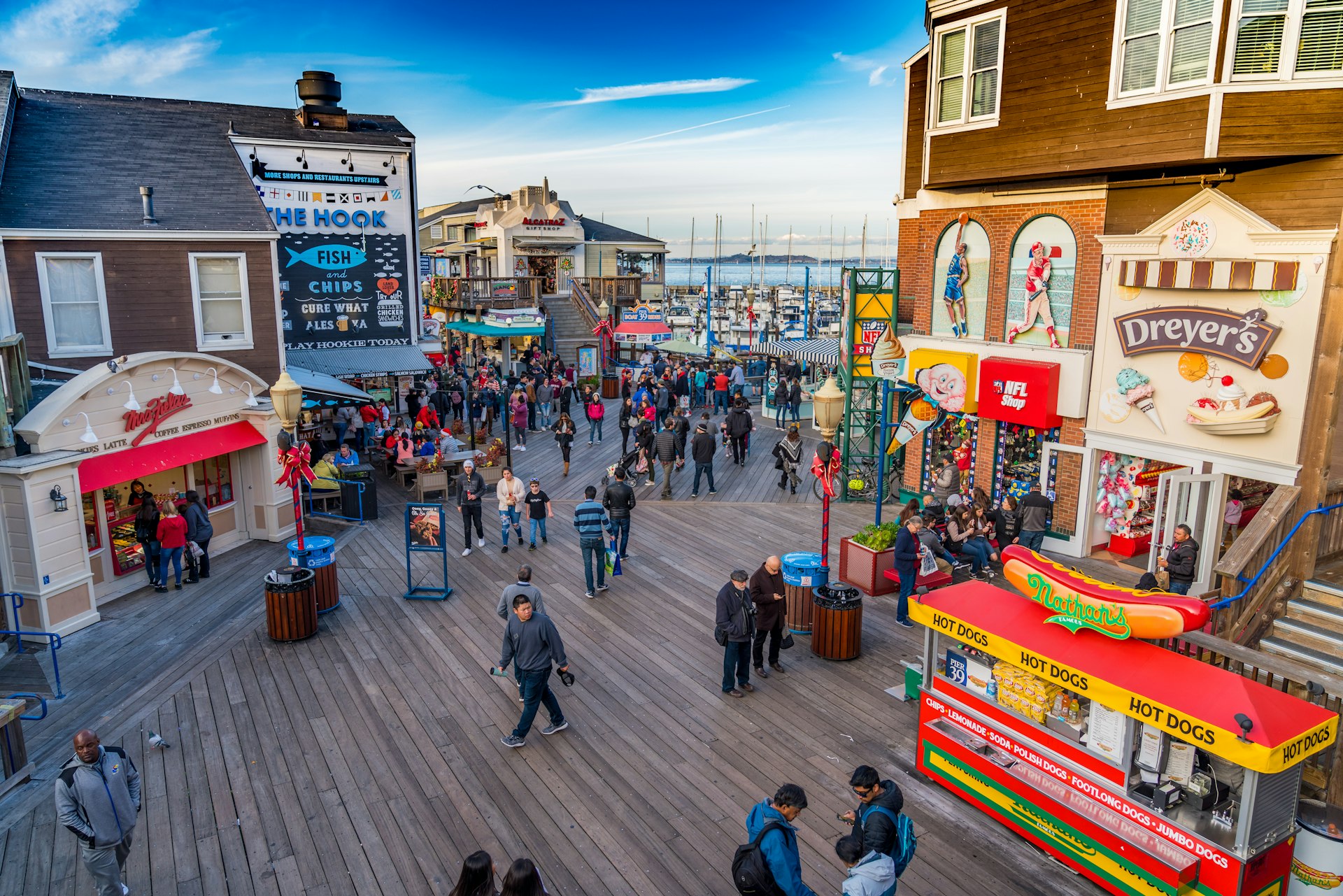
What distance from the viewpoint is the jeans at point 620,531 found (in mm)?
14609

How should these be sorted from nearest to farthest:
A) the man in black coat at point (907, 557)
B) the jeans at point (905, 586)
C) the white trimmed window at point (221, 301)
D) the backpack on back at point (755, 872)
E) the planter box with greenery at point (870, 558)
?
the backpack on back at point (755, 872) → the man in black coat at point (907, 557) → the jeans at point (905, 586) → the planter box with greenery at point (870, 558) → the white trimmed window at point (221, 301)

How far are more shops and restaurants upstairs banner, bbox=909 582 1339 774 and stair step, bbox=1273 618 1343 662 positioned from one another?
3.01 m

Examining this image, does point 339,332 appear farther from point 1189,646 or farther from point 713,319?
point 713,319

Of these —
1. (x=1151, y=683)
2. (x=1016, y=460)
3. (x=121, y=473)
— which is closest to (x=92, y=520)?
(x=121, y=473)

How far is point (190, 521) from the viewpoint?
14.2 meters

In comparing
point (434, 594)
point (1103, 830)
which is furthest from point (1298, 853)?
point (434, 594)

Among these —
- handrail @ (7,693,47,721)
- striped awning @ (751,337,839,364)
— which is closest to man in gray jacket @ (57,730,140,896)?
handrail @ (7,693,47,721)

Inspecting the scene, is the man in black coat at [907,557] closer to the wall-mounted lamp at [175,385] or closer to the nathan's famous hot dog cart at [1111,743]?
the nathan's famous hot dog cart at [1111,743]

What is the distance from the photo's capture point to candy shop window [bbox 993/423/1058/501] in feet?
53.5

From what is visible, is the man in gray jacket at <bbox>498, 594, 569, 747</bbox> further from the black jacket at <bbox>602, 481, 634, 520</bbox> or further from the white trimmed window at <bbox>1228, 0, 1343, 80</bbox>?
the white trimmed window at <bbox>1228, 0, 1343, 80</bbox>

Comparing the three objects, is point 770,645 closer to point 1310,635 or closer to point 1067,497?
point 1310,635

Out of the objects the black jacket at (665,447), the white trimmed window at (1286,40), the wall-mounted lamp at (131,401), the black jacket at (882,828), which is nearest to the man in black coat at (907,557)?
the black jacket at (882,828)

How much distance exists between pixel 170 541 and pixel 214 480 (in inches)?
99.1

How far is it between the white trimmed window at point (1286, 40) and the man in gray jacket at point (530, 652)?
38.5 ft
